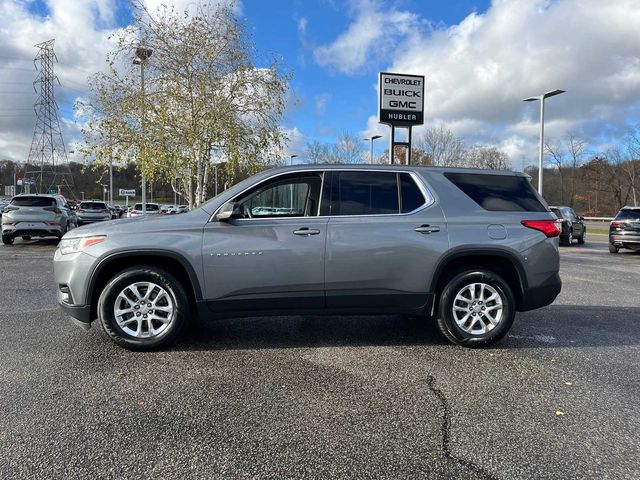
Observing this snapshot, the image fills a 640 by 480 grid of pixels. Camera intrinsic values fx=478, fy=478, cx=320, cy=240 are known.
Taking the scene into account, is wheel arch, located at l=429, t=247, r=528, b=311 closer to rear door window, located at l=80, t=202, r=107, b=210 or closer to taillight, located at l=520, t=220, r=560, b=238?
Result: taillight, located at l=520, t=220, r=560, b=238

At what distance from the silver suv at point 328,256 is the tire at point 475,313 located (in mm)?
10

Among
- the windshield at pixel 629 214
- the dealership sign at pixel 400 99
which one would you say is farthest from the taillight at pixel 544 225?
the windshield at pixel 629 214

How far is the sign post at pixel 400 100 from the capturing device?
1470 centimetres

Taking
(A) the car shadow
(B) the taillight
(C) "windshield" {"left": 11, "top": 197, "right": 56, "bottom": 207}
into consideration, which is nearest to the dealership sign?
(A) the car shadow

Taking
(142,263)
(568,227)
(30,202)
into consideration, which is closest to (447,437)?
(142,263)

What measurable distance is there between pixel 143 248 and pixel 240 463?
243 centimetres

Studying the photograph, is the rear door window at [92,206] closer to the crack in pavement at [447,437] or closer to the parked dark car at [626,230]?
the parked dark car at [626,230]

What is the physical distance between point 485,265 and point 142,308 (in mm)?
3488

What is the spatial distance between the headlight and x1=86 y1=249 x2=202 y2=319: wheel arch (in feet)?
0.66

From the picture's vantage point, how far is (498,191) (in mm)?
5043

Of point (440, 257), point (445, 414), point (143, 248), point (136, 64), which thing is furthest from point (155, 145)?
point (445, 414)

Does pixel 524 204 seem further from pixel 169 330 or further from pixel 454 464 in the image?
pixel 169 330

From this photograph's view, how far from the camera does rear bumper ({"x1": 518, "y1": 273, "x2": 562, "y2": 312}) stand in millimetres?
4914

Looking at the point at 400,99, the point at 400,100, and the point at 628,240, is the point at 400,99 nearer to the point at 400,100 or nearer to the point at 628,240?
the point at 400,100
